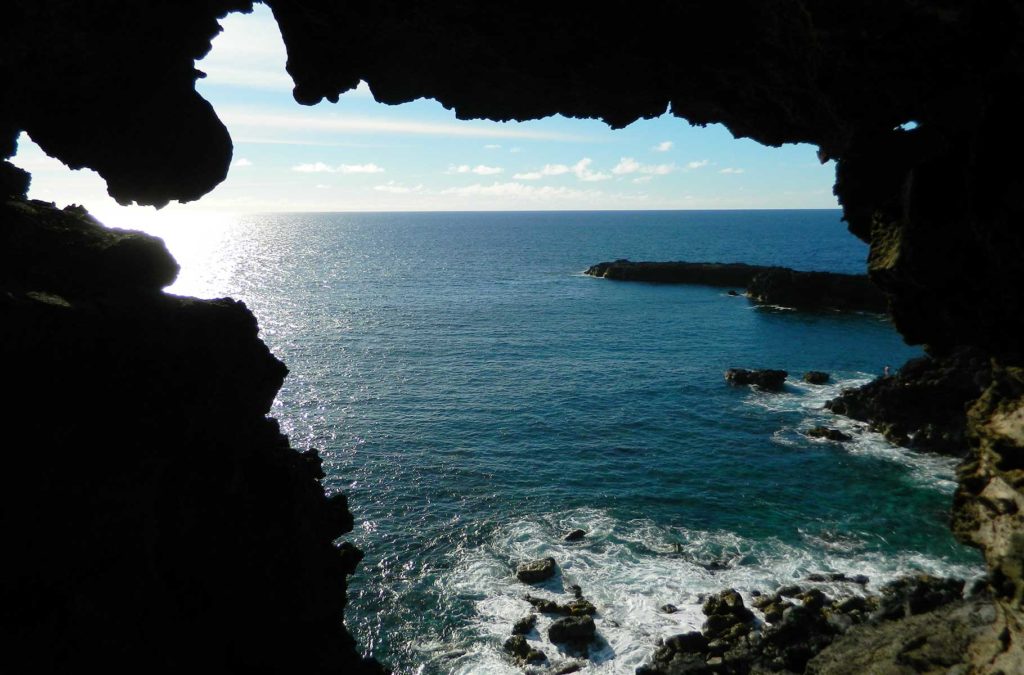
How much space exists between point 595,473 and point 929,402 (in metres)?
28.1

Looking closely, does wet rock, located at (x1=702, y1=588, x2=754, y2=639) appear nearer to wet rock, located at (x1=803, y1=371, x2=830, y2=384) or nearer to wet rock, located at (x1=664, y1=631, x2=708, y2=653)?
wet rock, located at (x1=664, y1=631, x2=708, y2=653)

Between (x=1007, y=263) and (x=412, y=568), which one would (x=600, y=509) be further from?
(x=1007, y=263)

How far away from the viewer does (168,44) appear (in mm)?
19156

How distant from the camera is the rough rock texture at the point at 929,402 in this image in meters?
50.9

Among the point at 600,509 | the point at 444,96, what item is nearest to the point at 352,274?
the point at 600,509

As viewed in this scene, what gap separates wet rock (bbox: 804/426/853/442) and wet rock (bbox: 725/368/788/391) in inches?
490

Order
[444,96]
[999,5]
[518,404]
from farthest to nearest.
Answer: [518,404], [444,96], [999,5]

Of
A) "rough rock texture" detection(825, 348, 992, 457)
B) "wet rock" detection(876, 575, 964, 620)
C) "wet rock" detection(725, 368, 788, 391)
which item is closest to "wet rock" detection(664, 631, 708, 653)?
"wet rock" detection(876, 575, 964, 620)

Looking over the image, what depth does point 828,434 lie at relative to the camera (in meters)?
54.2

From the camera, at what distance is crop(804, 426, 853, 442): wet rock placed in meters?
53.8

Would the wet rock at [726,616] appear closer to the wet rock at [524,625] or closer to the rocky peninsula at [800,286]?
the wet rock at [524,625]

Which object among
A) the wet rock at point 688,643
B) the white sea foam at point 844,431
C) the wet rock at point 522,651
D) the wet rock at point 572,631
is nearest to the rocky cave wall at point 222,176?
the wet rock at point 522,651

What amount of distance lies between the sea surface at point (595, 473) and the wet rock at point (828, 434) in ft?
3.11

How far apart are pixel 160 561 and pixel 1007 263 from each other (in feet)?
67.6
